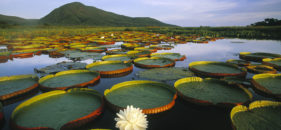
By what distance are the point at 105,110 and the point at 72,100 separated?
0.81m

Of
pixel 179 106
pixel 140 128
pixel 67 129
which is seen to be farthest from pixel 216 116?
pixel 67 129

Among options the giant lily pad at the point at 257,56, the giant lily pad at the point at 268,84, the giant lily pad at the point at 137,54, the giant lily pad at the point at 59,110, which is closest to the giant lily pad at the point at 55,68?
the giant lily pad at the point at 59,110

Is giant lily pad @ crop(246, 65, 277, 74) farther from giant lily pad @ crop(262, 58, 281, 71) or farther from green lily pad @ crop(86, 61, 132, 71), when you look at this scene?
green lily pad @ crop(86, 61, 132, 71)

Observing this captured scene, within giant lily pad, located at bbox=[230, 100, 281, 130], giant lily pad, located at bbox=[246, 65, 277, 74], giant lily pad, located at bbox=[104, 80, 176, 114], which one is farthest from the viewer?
giant lily pad, located at bbox=[246, 65, 277, 74]

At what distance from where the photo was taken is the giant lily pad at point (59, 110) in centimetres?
234

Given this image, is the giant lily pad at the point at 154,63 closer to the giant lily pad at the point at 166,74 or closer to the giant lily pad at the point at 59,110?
the giant lily pad at the point at 166,74

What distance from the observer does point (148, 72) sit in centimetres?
520

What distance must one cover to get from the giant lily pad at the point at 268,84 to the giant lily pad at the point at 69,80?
4474mm

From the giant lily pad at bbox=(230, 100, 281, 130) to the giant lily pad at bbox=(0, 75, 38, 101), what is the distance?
4.66 m

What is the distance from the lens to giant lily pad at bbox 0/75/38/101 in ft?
11.3

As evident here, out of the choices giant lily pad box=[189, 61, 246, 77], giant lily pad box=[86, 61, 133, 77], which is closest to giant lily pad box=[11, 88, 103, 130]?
giant lily pad box=[86, 61, 133, 77]

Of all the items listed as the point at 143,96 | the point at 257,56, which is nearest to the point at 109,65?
the point at 143,96

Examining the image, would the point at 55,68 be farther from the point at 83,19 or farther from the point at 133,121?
the point at 83,19

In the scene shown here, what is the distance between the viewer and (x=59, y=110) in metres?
2.77
